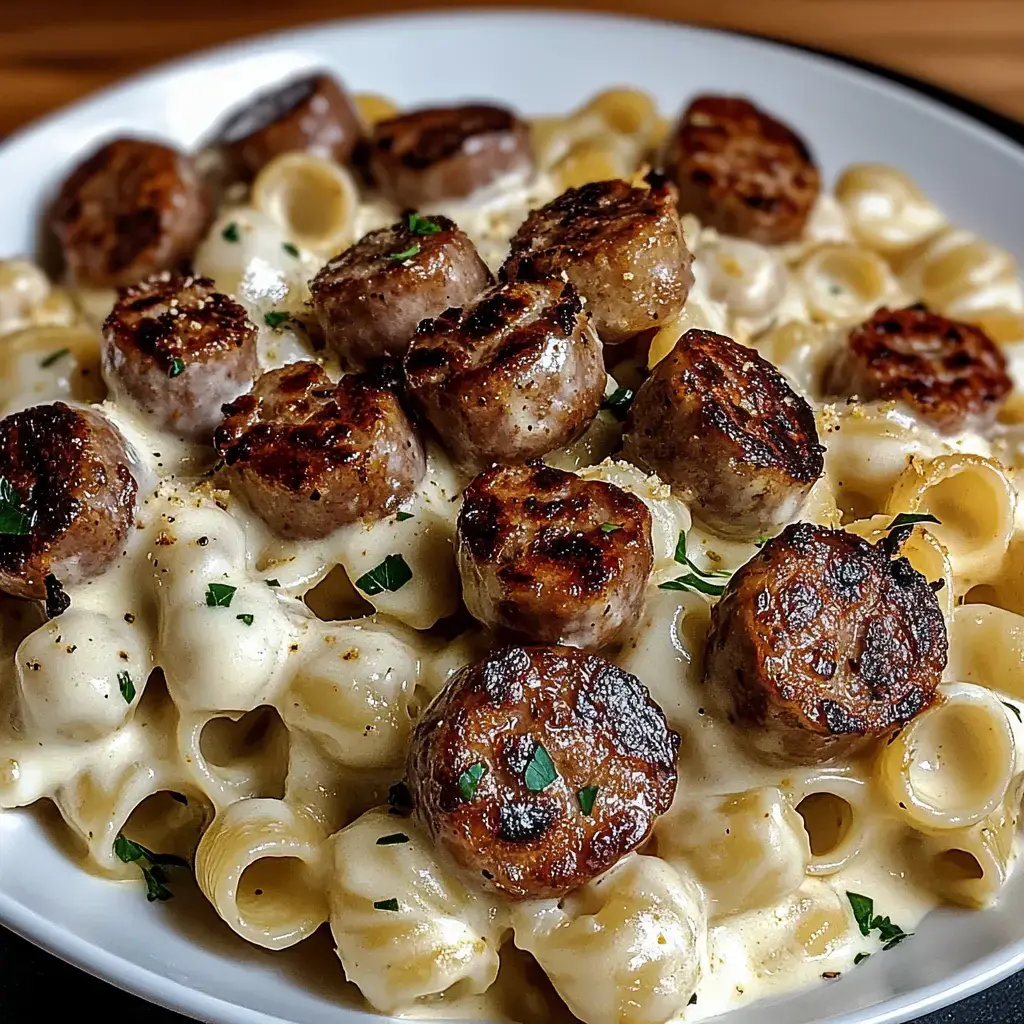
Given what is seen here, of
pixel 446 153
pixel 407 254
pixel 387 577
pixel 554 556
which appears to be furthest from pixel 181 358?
pixel 446 153

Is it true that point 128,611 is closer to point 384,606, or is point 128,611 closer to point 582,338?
point 384,606

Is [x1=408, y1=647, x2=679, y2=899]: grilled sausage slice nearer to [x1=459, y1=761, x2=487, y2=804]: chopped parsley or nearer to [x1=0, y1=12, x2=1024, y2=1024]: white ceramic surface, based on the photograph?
[x1=459, y1=761, x2=487, y2=804]: chopped parsley

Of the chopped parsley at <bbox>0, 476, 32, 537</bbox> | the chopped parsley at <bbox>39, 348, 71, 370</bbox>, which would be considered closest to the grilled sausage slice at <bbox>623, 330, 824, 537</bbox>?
the chopped parsley at <bbox>0, 476, 32, 537</bbox>

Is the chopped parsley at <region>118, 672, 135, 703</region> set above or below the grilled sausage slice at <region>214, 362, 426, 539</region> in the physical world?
below

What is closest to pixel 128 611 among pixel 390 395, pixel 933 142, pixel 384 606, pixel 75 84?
pixel 384 606

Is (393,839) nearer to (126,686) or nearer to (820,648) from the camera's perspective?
(126,686)
